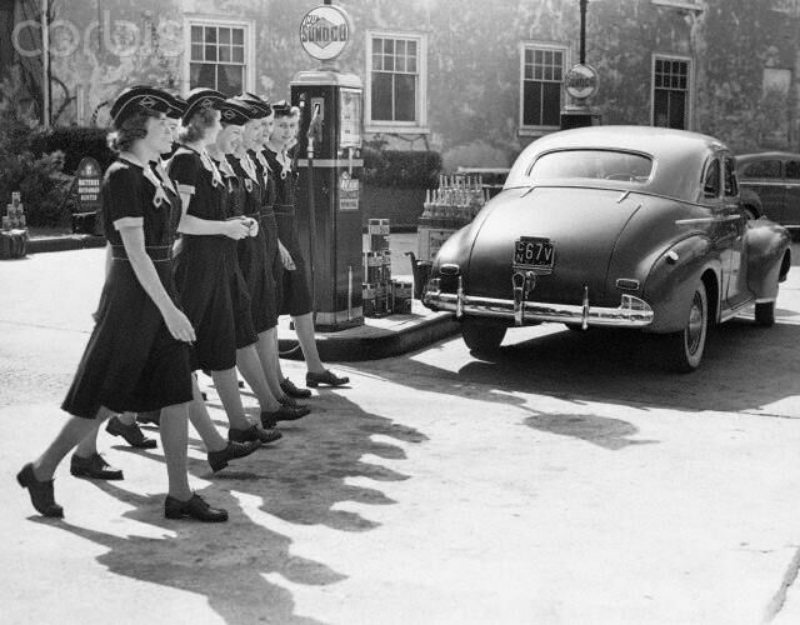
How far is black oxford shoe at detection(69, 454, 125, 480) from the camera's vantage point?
6.34 meters

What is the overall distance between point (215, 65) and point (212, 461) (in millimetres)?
18252

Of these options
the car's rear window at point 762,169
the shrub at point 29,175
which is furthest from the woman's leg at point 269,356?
the car's rear window at point 762,169

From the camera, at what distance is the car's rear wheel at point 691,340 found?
9.52 meters

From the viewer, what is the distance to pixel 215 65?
23.7 meters

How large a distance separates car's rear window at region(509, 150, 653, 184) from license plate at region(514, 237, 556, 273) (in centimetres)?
112

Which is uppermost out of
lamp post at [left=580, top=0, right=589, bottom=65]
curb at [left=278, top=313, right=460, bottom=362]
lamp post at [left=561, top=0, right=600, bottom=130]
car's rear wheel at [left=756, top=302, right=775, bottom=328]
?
lamp post at [left=580, top=0, right=589, bottom=65]

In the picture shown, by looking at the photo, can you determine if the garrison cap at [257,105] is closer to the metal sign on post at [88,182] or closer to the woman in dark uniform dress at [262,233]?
the woman in dark uniform dress at [262,233]

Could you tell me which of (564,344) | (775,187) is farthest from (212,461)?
(775,187)

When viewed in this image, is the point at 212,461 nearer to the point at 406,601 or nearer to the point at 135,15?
the point at 406,601

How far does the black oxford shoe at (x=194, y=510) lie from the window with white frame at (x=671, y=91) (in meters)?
25.0

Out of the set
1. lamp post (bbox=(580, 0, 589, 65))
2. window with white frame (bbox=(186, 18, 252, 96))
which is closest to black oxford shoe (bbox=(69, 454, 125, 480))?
window with white frame (bbox=(186, 18, 252, 96))

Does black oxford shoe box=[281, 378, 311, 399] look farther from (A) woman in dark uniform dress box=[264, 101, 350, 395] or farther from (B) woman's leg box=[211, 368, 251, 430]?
(B) woman's leg box=[211, 368, 251, 430]

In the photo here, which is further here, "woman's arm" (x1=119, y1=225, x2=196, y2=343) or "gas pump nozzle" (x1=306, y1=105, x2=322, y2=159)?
"gas pump nozzle" (x1=306, y1=105, x2=322, y2=159)

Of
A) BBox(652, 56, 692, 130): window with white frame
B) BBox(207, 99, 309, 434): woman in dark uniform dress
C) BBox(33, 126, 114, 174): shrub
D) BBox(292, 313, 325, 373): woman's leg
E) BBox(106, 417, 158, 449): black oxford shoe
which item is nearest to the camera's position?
BBox(207, 99, 309, 434): woman in dark uniform dress
